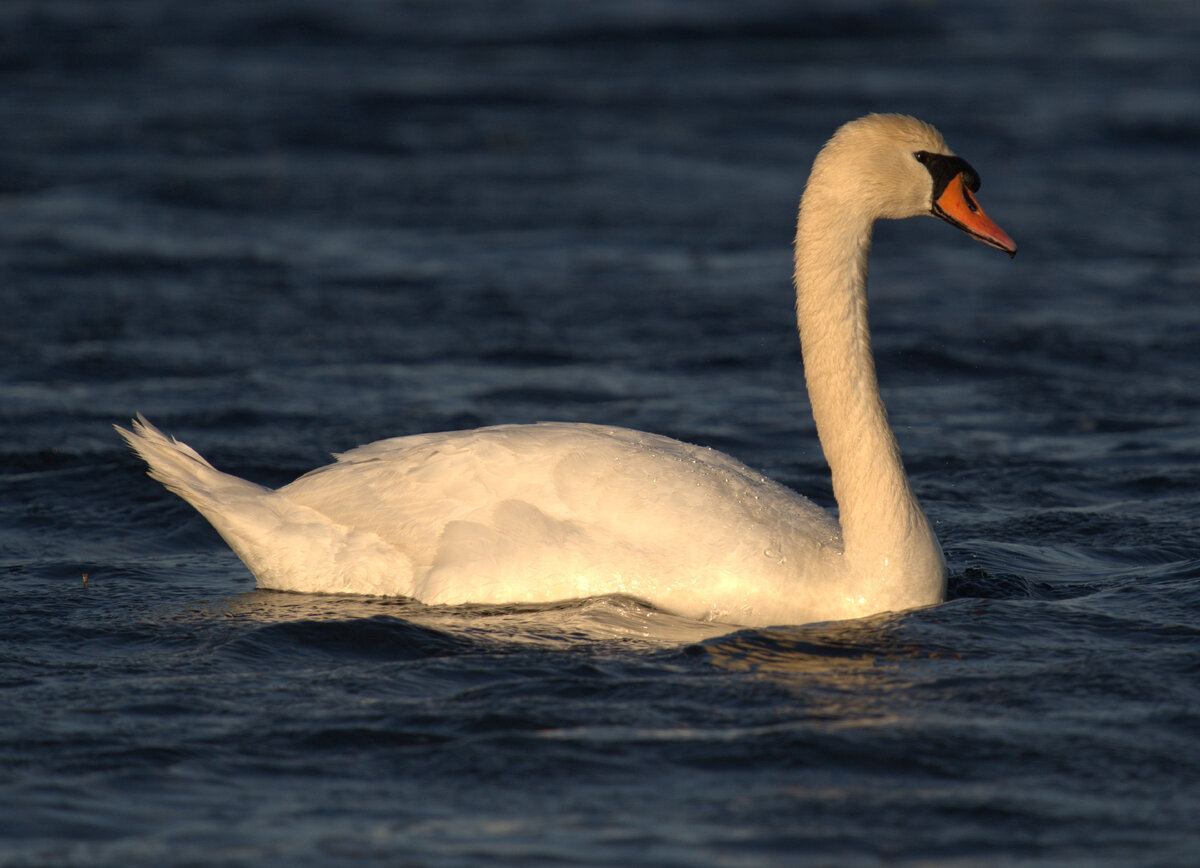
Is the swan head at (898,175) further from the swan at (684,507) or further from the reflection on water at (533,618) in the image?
the reflection on water at (533,618)

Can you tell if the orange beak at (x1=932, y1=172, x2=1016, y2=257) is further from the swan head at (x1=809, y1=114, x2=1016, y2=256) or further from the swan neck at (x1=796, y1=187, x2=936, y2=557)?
the swan neck at (x1=796, y1=187, x2=936, y2=557)

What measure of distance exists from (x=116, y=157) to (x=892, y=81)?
973cm

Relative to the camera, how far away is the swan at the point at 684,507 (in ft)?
22.7

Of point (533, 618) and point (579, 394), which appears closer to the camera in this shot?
point (533, 618)

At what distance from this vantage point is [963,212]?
24.1ft

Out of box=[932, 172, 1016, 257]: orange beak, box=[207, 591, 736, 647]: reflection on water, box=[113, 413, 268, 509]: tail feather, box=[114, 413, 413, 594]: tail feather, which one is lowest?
box=[207, 591, 736, 647]: reflection on water

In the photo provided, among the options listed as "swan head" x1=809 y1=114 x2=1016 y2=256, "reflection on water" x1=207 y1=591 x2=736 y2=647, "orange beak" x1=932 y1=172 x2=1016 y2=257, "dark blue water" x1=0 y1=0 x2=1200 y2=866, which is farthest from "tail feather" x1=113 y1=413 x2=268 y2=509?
"orange beak" x1=932 y1=172 x2=1016 y2=257

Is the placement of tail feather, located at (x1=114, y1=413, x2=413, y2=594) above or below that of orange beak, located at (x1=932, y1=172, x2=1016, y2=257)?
below

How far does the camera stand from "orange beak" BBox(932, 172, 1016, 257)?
7320 mm

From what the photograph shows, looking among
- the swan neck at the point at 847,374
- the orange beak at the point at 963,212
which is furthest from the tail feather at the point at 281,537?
the orange beak at the point at 963,212

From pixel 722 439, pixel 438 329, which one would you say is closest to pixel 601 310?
pixel 438 329

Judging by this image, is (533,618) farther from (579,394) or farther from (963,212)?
(579,394)

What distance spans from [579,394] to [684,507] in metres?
4.66

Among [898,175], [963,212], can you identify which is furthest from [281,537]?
[963,212]
